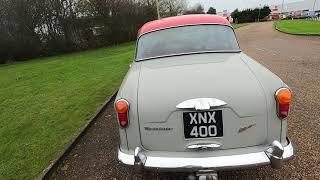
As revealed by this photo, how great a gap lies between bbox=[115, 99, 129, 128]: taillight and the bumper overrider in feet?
1.19

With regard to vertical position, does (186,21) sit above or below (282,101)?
above

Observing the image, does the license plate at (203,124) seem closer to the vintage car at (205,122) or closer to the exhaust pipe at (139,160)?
the vintage car at (205,122)

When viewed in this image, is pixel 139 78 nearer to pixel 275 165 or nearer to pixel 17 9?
pixel 275 165

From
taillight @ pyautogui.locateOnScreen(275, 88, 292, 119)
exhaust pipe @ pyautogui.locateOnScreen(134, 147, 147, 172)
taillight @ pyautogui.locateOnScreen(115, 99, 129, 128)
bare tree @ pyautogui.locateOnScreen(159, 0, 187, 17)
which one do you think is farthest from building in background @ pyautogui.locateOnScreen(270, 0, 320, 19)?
exhaust pipe @ pyautogui.locateOnScreen(134, 147, 147, 172)

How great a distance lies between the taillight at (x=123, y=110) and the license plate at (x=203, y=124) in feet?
2.11

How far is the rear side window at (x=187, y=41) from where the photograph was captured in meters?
5.36

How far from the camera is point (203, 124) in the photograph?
3.61 meters

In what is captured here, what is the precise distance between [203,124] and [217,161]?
0.40m

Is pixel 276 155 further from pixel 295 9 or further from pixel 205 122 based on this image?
pixel 295 9

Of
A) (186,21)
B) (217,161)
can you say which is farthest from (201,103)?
(186,21)

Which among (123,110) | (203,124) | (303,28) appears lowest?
(303,28)

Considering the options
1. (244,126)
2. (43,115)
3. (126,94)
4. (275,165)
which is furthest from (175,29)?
(43,115)

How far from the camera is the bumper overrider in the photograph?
355 cm

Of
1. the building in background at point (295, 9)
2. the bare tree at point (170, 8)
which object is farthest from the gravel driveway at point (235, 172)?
the building in background at point (295, 9)
